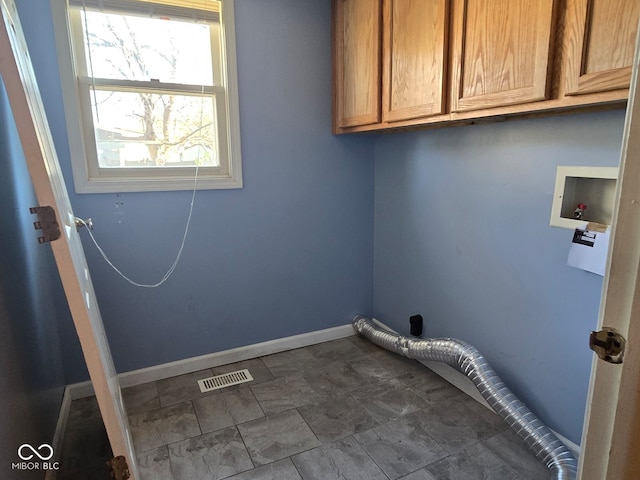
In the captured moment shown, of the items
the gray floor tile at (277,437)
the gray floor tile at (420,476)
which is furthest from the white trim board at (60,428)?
the gray floor tile at (420,476)

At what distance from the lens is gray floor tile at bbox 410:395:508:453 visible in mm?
1864

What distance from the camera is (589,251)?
5.15 feet

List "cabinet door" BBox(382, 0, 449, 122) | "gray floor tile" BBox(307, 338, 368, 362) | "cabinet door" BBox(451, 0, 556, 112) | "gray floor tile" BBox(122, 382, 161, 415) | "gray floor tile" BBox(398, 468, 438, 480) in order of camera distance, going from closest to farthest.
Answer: "cabinet door" BBox(451, 0, 556, 112)
"gray floor tile" BBox(398, 468, 438, 480)
"cabinet door" BBox(382, 0, 449, 122)
"gray floor tile" BBox(122, 382, 161, 415)
"gray floor tile" BBox(307, 338, 368, 362)

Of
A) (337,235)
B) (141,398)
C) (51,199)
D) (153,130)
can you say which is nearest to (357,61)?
(337,235)

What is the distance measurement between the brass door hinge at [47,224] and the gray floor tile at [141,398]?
1432mm

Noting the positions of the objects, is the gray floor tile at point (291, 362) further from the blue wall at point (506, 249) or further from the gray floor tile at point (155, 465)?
the gray floor tile at point (155, 465)

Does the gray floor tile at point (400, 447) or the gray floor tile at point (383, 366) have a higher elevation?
the gray floor tile at point (383, 366)

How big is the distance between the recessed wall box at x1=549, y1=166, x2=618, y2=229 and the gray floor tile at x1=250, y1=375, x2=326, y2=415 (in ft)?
4.93

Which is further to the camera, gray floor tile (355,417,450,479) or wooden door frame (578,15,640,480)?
gray floor tile (355,417,450,479)

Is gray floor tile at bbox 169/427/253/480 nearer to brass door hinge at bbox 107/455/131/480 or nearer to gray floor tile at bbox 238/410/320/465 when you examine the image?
gray floor tile at bbox 238/410/320/465

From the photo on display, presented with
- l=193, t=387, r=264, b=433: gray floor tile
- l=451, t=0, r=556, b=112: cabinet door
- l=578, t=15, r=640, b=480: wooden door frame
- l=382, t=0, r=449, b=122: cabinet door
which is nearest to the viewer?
l=578, t=15, r=640, b=480: wooden door frame

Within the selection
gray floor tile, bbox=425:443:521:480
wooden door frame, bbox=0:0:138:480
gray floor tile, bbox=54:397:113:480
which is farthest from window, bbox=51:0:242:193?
gray floor tile, bbox=425:443:521:480

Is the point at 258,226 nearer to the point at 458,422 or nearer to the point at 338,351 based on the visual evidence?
the point at 338,351

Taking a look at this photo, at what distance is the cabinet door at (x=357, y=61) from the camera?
218 centimetres
